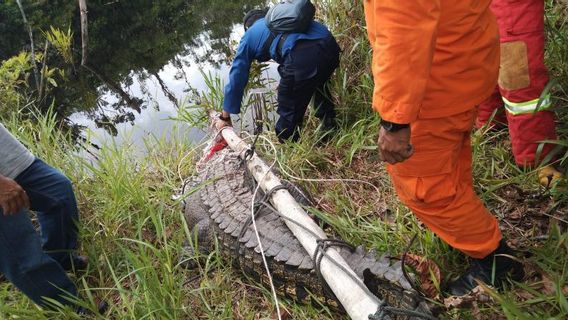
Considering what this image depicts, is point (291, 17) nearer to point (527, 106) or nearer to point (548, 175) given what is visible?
point (527, 106)

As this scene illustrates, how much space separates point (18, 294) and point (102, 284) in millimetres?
517

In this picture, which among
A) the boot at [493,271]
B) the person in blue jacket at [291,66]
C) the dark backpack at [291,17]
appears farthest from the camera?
the person in blue jacket at [291,66]

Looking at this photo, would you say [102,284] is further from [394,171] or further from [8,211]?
[394,171]

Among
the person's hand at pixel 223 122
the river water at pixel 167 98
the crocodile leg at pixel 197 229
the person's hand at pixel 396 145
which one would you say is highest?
the person's hand at pixel 396 145

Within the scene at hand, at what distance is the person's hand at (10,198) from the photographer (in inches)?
80.7

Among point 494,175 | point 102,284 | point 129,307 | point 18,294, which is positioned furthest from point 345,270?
point 18,294

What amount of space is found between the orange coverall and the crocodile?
0.33 meters

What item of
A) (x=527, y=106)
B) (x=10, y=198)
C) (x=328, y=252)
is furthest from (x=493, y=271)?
(x=10, y=198)

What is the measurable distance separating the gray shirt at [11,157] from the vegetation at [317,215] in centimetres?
58

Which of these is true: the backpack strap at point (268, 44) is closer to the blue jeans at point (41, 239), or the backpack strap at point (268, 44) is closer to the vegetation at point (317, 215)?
the vegetation at point (317, 215)

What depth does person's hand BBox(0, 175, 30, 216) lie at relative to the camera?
205 cm

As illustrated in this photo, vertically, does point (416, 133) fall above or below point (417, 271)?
above

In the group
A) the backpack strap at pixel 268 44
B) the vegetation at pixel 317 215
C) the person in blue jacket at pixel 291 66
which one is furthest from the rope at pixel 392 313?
the backpack strap at pixel 268 44

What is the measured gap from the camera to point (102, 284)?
265 centimetres
